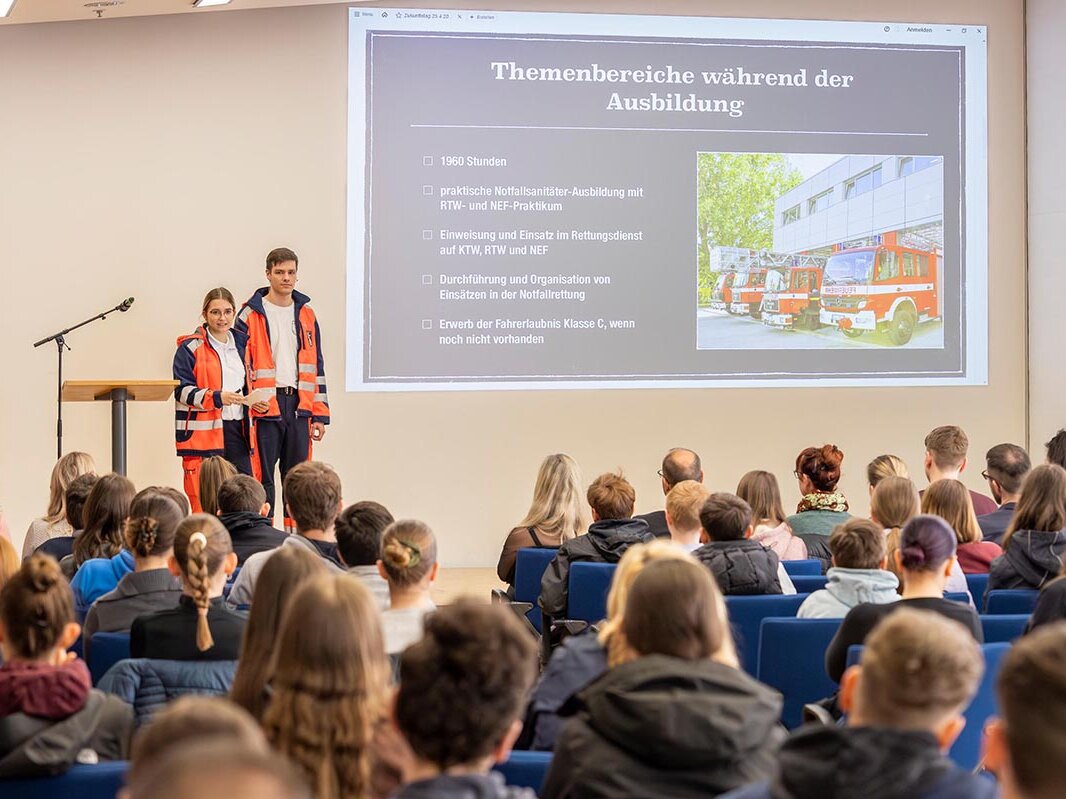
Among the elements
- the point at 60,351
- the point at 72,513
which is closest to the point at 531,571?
the point at 72,513

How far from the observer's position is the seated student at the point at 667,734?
6.08ft

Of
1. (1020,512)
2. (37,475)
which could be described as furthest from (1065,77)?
(37,475)

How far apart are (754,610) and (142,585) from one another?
5.51 feet

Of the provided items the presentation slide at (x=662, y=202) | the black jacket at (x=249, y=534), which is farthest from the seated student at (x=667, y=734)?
the presentation slide at (x=662, y=202)

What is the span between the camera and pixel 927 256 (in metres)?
8.27

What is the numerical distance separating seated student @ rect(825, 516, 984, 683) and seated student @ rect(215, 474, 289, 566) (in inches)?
72.7

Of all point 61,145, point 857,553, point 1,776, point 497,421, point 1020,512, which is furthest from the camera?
point 497,421

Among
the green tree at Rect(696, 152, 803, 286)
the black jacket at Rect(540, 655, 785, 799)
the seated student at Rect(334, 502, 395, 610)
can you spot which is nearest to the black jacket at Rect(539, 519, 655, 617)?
the seated student at Rect(334, 502, 395, 610)

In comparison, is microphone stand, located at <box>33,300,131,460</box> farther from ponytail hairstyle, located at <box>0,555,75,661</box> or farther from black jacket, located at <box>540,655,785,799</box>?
black jacket, located at <box>540,655,785,799</box>

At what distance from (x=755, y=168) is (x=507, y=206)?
161 centimetres

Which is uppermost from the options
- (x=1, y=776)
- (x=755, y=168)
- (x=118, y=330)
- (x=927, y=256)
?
(x=755, y=168)

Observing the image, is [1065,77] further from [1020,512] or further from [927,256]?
[1020,512]

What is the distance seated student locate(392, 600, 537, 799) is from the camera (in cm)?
161

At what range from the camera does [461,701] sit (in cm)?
163
